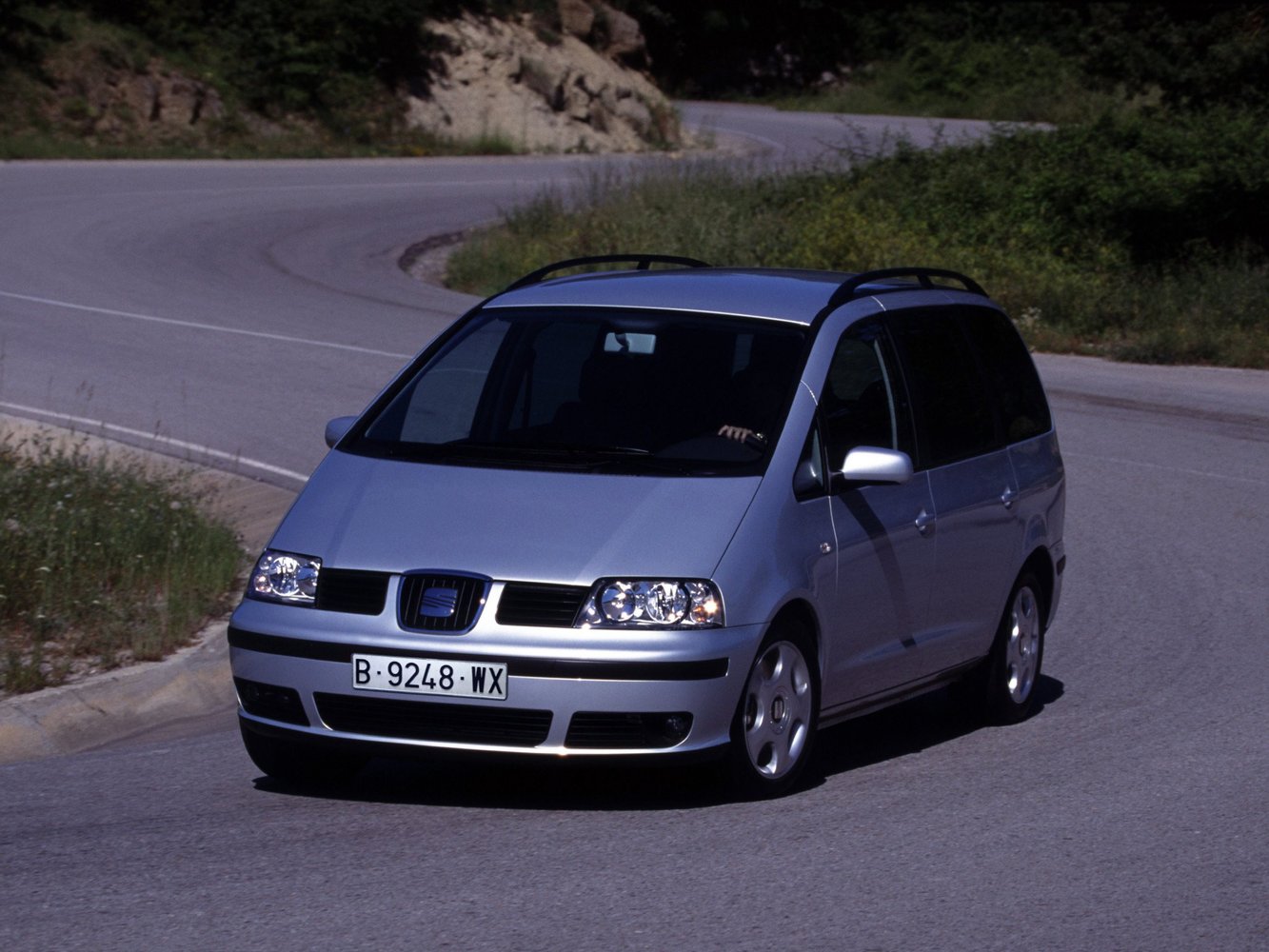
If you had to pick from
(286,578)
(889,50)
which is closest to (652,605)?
(286,578)

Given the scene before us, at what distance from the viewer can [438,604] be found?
234 inches

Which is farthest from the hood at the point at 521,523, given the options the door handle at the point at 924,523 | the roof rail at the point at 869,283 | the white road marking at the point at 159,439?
the white road marking at the point at 159,439

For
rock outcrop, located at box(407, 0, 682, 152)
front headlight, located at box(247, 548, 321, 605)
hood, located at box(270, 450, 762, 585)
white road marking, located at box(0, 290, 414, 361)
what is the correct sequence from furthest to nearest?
1. rock outcrop, located at box(407, 0, 682, 152)
2. white road marking, located at box(0, 290, 414, 361)
3. front headlight, located at box(247, 548, 321, 605)
4. hood, located at box(270, 450, 762, 585)

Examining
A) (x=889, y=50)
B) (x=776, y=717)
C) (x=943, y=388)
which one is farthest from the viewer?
(x=889, y=50)

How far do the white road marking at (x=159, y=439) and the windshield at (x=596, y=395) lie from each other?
5.26 m

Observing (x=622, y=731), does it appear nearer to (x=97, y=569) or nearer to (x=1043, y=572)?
(x=1043, y=572)

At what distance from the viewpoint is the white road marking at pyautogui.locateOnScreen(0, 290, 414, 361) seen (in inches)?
747

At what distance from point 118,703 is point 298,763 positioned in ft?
4.68

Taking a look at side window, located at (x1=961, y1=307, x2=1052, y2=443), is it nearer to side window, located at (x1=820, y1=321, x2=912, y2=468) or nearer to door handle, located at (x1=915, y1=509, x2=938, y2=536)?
side window, located at (x1=820, y1=321, x2=912, y2=468)

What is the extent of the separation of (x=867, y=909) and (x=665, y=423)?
6.98ft

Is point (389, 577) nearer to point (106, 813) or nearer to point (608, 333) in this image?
point (106, 813)

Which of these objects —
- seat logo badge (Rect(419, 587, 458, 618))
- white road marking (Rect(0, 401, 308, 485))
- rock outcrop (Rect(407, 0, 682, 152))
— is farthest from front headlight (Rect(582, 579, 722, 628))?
rock outcrop (Rect(407, 0, 682, 152))

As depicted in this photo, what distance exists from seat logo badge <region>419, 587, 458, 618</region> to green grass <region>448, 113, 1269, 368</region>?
16.1 meters

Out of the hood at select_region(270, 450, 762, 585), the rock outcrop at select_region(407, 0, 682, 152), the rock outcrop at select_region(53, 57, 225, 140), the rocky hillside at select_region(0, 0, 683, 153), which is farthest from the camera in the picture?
the rock outcrop at select_region(407, 0, 682, 152)
